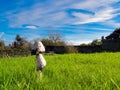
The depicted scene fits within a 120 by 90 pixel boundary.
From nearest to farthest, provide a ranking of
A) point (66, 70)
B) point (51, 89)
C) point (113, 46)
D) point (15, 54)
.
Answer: point (51, 89)
point (66, 70)
point (15, 54)
point (113, 46)

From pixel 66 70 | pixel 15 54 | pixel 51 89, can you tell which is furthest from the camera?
pixel 15 54

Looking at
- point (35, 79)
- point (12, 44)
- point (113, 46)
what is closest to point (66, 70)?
point (35, 79)

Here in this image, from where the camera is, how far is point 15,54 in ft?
98.5

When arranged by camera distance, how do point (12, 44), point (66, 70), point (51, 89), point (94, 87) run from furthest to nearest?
point (12, 44) → point (66, 70) → point (94, 87) → point (51, 89)

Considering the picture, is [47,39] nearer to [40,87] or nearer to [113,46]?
[113,46]

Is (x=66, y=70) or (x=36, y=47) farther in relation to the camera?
(x=66, y=70)

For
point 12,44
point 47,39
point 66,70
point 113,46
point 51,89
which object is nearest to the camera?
point 51,89

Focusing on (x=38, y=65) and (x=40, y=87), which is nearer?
(x=40, y=87)

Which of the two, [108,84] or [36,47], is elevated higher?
[36,47]

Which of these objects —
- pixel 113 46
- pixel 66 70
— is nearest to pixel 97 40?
pixel 113 46

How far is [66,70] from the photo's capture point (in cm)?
973

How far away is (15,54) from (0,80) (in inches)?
928

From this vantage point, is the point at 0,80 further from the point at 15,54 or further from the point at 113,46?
the point at 113,46

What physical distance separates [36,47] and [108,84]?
1.50 meters
